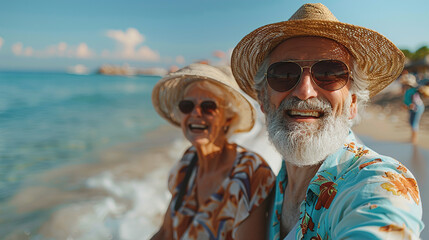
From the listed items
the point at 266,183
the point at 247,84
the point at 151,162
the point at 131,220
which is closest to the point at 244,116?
the point at 247,84

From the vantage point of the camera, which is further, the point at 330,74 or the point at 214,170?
the point at 214,170

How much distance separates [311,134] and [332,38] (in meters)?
0.45

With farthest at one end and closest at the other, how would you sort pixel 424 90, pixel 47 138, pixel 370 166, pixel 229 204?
1. pixel 47 138
2. pixel 424 90
3. pixel 229 204
4. pixel 370 166

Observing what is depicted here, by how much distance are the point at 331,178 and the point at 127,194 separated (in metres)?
4.34

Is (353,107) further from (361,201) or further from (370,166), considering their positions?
(361,201)

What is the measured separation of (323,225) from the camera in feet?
3.31

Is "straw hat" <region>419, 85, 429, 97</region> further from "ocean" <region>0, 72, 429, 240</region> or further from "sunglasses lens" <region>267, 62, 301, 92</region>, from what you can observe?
"sunglasses lens" <region>267, 62, 301, 92</region>

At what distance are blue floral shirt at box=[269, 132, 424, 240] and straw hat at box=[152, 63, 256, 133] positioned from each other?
1045mm

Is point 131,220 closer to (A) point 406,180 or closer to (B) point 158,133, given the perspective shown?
(A) point 406,180

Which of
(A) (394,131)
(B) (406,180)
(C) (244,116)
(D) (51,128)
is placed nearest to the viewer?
(B) (406,180)

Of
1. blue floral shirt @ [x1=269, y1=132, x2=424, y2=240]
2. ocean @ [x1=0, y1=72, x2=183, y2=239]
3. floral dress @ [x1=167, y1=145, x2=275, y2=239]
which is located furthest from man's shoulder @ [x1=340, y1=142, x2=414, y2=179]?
ocean @ [x1=0, y1=72, x2=183, y2=239]

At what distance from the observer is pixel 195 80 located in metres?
2.23

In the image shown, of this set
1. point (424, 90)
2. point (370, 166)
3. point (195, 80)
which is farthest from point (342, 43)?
point (424, 90)

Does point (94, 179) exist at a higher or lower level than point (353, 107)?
lower
